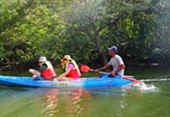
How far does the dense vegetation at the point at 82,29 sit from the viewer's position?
16016 millimetres

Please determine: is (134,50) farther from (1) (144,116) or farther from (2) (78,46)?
(1) (144,116)

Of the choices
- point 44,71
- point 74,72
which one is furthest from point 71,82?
point 44,71

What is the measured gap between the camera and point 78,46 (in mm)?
18219

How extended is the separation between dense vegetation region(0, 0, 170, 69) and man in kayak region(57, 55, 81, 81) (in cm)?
824

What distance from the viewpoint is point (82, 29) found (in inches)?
677

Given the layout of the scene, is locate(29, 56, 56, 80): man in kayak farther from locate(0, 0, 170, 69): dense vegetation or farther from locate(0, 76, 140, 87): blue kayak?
locate(0, 0, 170, 69): dense vegetation

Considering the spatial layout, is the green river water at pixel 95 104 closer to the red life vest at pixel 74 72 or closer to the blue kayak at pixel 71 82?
the blue kayak at pixel 71 82

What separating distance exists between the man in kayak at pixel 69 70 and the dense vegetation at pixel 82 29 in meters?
8.24

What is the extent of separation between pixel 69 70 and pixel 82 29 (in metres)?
9.74

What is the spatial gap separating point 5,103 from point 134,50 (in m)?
16.2

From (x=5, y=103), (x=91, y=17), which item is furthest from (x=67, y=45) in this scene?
(x=5, y=103)

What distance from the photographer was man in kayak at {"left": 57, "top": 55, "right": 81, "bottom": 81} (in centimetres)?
790

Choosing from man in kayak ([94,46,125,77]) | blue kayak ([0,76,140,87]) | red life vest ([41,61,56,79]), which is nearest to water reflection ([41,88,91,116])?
blue kayak ([0,76,140,87])

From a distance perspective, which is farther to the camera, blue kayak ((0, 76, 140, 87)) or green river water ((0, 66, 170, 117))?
blue kayak ((0, 76, 140, 87))
